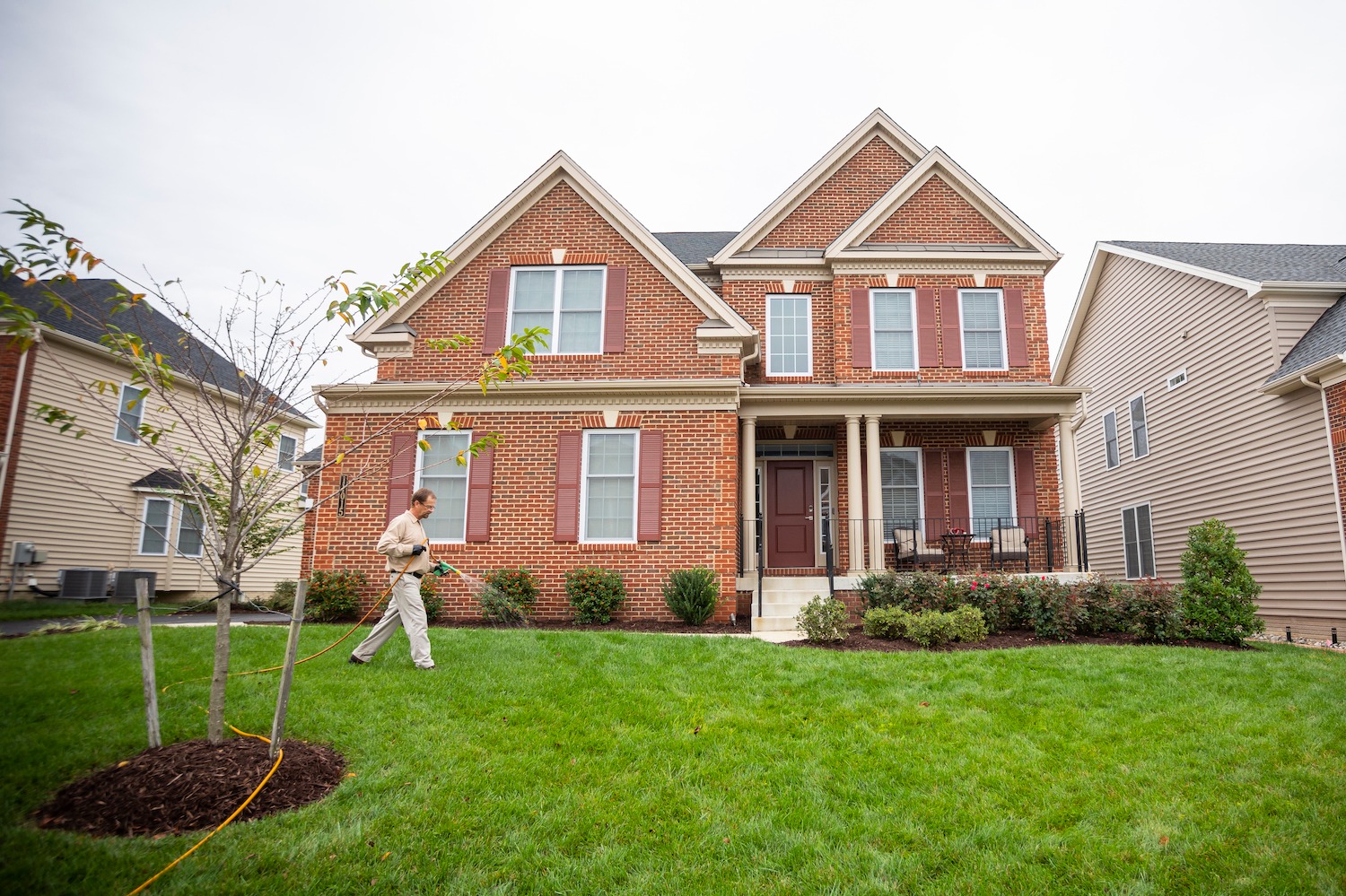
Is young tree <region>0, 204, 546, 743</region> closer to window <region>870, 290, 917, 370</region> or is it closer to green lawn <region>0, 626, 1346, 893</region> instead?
green lawn <region>0, 626, 1346, 893</region>

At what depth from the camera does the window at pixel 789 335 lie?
1497 cm

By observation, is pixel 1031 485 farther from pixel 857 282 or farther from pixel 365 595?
pixel 365 595

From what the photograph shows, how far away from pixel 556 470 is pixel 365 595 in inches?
147

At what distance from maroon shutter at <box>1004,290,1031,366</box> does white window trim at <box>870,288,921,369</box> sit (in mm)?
1759

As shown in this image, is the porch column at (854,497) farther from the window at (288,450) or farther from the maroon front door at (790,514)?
the window at (288,450)

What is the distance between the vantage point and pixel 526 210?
13.7 metres

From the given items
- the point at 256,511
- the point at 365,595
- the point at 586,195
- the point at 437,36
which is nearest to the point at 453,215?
the point at 586,195

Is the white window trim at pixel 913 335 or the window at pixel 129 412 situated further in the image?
the white window trim at pixel 913 335

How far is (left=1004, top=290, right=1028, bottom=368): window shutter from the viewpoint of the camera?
1455 cm

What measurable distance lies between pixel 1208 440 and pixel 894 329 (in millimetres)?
6174

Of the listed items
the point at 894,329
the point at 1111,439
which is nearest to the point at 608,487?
the point at 894,329

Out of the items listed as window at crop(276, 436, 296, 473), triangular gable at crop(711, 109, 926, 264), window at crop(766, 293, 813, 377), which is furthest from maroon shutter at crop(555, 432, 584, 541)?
window at crop(276, 436, 296, 473)

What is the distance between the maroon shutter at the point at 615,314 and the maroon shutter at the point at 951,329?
6.38 m

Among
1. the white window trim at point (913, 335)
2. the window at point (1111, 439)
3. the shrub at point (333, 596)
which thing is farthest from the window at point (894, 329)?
the shrub at point (333, 596)
